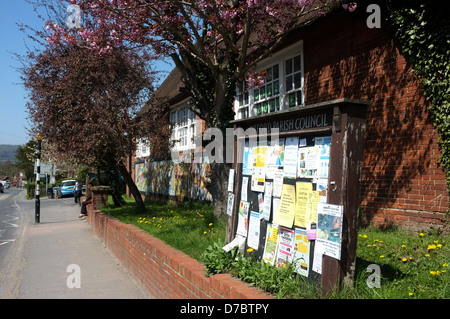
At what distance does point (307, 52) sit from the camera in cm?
960

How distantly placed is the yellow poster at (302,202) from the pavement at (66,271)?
3644mm

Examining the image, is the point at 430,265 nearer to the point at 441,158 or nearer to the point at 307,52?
the point at 441,158

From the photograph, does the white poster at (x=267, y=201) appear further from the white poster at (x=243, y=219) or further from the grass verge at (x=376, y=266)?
the grass verge at (x=376, y=266)

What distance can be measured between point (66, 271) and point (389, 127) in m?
6.39

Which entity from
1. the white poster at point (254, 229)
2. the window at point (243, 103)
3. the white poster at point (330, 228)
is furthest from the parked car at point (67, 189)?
the white poster at point (330, 228)

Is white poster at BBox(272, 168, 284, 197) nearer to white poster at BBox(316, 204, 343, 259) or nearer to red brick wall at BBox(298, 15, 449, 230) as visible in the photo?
white poster at BBox(316, 204, 343, 259)

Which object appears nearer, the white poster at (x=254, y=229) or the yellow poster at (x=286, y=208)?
the yellow poster at (x=286, y=208)

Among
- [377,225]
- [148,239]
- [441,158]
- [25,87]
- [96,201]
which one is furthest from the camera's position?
[96,201]

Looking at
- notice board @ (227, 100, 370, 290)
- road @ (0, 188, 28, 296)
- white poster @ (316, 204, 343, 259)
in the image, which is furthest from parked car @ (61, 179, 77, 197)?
white poster @ (316, 204, 343, 259)

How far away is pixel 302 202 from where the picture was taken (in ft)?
11.8

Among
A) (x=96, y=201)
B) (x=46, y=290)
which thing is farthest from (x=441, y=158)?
(x=96, y=201)

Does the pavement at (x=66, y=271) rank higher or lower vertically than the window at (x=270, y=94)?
lower

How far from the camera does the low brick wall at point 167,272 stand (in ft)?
12.5
